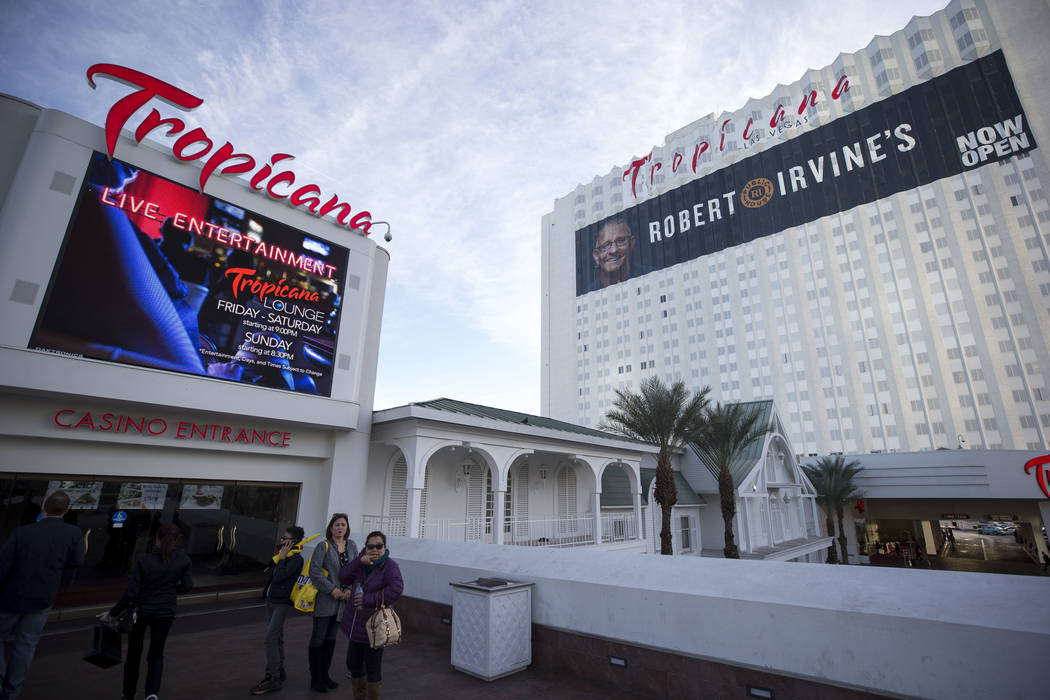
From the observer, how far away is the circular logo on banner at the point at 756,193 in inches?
2594

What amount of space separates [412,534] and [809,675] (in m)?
9.56

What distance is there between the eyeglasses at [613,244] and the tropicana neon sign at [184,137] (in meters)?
70.5

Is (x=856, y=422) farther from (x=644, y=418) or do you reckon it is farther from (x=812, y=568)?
(x=812, y=568)

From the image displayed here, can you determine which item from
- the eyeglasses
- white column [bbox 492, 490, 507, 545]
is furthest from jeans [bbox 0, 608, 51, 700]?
the eyeglasses

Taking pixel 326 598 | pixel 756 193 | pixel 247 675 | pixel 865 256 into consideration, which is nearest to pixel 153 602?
pixel 326 598

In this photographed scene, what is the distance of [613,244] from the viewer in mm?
79875

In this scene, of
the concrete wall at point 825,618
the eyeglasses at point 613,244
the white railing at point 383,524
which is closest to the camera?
the concrete wall at point 825,618

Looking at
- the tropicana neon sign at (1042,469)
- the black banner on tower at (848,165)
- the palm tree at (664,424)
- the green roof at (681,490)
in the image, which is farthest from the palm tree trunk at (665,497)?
the black banner on tower at (848,165)

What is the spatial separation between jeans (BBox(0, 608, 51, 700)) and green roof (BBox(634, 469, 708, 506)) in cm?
1860

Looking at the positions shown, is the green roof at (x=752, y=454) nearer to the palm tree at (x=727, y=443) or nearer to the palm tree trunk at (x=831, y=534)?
the palm tree at (x=727, y=443)

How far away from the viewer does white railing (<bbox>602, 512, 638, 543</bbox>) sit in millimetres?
18391

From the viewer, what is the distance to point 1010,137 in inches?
2173

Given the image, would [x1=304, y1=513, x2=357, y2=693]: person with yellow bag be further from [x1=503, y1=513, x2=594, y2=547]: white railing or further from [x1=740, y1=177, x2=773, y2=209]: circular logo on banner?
[x1=740, y1=177, x2=773, y2=209]: circular logo on banner

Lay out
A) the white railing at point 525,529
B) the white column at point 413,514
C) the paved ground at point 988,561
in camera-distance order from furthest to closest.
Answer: the paved ground at point 988,561
the white railing at point 525,529
the white column at point 413,514
